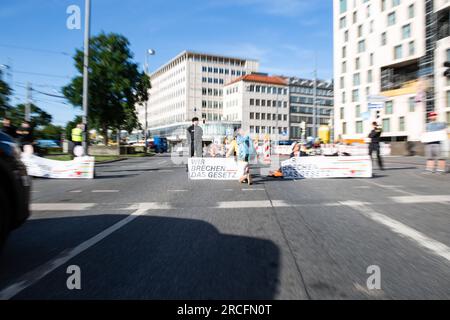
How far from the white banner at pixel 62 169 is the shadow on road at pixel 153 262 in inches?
309

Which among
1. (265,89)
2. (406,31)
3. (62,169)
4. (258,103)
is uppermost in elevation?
(265,89)

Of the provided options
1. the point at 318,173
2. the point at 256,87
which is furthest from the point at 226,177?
the point at 256,87

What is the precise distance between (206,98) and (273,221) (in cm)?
10625

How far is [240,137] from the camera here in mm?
10305

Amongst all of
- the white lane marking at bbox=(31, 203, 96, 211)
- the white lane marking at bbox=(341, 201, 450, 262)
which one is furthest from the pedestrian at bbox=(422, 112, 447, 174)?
the white lane marking at bbox=(31, 203, 96, 211)

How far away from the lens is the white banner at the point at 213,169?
1145 cm

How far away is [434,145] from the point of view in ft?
39.2

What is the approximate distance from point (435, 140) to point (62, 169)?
13.1 meters

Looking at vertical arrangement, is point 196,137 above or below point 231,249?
above

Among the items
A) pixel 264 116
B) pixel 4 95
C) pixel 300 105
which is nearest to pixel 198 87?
pixel 264 116

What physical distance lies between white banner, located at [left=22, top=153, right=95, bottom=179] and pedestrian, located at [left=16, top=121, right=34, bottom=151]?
51 cm

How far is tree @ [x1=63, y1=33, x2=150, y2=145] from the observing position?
115 ft

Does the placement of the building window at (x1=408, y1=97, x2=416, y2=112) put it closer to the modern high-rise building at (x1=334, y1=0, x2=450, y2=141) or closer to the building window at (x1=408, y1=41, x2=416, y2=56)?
the modern high-rise building at (x1=334, y1=0, x2=450, y2=141)

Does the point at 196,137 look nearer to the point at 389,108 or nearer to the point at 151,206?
the point at 151,206
